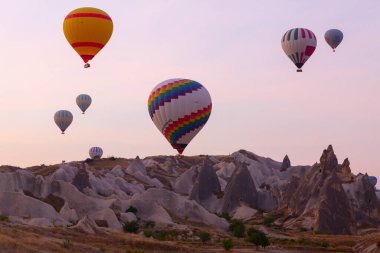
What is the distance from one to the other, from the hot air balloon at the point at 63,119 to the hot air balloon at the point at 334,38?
52.9 meters

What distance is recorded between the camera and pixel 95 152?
18900cm

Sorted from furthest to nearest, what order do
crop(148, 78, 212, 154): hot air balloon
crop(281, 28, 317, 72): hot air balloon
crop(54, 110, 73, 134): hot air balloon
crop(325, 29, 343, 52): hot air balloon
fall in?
crop(54, 110, 73, 134): hot air balloon → crop(325, 29, 343, 52): hot air balloon → crop(281, 28, 317, 72): hot air balloon → crop(148, 78, 212, 154): hot air balloon

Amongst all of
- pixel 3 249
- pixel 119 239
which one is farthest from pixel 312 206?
pixel 3 249

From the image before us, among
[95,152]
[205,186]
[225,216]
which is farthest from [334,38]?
[95,152]

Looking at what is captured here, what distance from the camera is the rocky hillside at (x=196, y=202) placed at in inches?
2992

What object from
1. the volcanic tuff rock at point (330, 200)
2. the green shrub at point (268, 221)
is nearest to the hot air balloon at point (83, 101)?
the volcanic tuff rock at point (330, 200)

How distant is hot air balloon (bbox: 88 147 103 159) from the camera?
187625 millimetres

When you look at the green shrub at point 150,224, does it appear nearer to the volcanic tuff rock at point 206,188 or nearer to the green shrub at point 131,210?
the green shrub at point 131,210

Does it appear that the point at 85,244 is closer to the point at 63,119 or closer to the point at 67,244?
the point at 67,244

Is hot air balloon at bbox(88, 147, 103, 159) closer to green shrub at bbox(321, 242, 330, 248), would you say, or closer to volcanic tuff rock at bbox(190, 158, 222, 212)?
volcanic tuff rock at bbox(190, 158, 222, 212)

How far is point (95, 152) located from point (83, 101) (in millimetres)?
60082

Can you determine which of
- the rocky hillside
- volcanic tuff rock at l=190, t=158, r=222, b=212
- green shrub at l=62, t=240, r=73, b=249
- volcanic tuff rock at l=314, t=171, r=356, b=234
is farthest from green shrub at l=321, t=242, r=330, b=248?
volcanic tuff rock at l=190, t=158, r=222, b=212

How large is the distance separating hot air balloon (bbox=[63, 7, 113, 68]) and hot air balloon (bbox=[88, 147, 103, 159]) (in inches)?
4903

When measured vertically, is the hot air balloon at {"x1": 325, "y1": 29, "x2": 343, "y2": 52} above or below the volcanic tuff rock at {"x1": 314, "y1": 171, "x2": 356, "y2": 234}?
above
